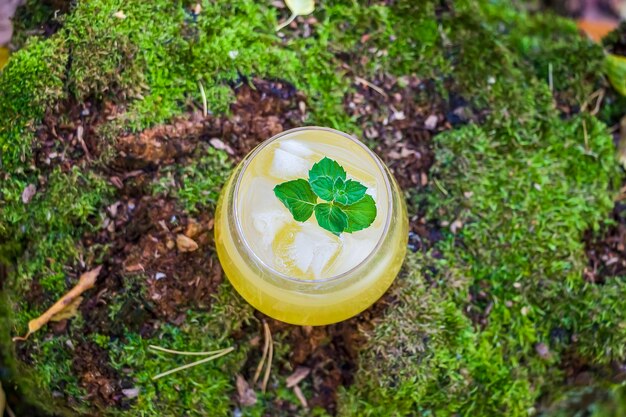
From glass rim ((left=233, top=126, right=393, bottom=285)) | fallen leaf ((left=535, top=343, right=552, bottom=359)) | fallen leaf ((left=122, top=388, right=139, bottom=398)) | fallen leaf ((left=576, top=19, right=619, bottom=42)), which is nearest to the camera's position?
glass rim ((left=233, top=126, right=393, bottom=285))

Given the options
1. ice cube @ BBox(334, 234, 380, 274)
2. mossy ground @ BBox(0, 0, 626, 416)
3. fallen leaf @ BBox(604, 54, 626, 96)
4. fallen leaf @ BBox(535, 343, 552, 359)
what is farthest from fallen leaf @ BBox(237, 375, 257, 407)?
fallen leaf @ BBox(604, 54, 626, 96)

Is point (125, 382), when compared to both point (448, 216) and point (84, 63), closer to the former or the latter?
point (84, 63)

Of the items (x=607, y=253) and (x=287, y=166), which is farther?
(x=607, y=253)

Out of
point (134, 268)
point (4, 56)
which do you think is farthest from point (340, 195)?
point (4, 56)

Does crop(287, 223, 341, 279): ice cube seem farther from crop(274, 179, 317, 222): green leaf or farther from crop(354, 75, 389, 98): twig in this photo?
crop(354, 75, 389, 98): twig

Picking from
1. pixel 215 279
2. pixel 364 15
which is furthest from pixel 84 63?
pixel 364 15

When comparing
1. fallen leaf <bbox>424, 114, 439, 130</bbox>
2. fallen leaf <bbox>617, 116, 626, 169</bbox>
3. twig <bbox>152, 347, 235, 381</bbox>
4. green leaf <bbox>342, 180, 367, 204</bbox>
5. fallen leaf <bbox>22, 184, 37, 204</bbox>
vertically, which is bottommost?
twig <bbox>152, 347, 235, 381</bbox>

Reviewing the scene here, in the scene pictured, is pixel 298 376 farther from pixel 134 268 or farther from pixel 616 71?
pixel 616 71

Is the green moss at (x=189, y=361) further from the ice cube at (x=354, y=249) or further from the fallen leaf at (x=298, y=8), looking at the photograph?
the fallen leaf at (x=298, y=8)
